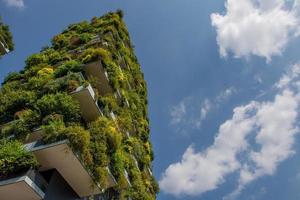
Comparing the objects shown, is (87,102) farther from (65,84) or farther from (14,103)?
(14,103)

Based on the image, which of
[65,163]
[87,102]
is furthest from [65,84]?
[65,163]

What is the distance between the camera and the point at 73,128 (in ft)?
53.2

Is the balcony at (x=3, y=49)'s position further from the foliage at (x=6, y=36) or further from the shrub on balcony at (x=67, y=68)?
the shrub on balcony at (x=67, y=68)

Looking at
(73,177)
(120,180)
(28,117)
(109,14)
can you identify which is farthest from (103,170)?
(109,14)

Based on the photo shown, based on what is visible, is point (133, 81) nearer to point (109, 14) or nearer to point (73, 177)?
point (109, 14)

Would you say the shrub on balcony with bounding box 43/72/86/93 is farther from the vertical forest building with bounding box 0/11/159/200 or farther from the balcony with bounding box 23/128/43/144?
the balcony with bounding box 23/128/43/144

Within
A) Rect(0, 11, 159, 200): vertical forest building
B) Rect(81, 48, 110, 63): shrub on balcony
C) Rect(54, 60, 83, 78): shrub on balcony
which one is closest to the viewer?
Rect(0, 11, 159, 200): vertical forest building

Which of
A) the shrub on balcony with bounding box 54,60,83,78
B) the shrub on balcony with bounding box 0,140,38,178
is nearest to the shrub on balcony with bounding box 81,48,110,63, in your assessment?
the shrub on balcony with bounding box 54,60,83,78

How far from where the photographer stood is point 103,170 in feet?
56.9

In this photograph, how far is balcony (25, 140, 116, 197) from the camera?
15516mm

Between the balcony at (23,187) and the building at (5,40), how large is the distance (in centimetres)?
A: 1418

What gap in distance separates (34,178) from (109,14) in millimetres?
24685

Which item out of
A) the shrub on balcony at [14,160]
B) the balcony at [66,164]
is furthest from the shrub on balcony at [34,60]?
the shrub on balcony at [14,160]

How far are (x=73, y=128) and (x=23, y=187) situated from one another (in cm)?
320
